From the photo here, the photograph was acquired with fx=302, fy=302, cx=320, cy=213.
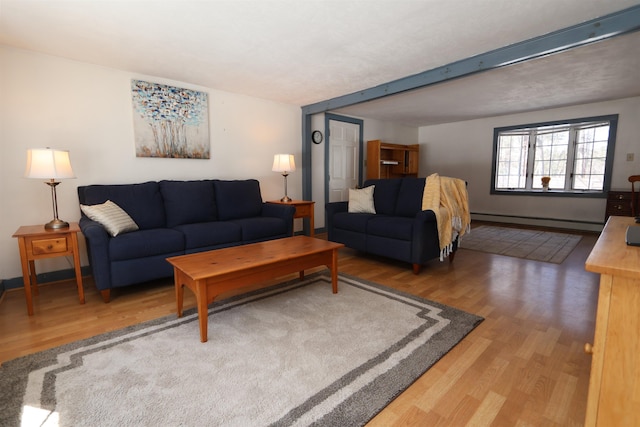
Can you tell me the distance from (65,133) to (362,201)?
10.5 ft

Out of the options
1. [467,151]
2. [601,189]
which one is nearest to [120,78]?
[467,151]

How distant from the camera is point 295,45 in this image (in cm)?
A: 257

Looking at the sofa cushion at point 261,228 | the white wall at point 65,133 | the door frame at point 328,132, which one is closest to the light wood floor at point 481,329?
the white wall at point 65,133

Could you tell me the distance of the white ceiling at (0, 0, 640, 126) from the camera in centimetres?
201

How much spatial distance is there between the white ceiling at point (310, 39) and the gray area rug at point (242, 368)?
2124 millimetres

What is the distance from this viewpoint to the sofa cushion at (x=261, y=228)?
3244 millimetres

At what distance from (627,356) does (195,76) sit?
3.88 metres

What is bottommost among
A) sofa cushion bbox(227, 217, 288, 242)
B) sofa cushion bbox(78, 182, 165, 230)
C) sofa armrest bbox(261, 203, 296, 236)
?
sofa cushion bbox(227, 217, 288, 242)

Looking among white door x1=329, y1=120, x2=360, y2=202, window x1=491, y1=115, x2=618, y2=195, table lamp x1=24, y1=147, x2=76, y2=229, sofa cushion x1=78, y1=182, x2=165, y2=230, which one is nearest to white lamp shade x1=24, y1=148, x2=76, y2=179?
table lamp x1=24, y1=147, x2=76, y2=229

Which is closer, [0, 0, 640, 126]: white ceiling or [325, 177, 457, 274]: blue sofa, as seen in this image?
[0, 0, 640, 126]: white ceiling

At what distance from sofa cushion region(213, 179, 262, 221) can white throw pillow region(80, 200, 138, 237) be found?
1026 mm

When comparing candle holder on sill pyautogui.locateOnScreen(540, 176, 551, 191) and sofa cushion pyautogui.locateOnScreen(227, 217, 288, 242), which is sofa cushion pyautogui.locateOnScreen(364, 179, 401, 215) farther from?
candle holder on sill pyautogui.locateOnScreen(540, 176, 551, 191)

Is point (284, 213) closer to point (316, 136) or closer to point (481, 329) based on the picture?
point (316, 136)

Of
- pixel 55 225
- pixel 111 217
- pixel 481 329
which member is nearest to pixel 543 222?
pixel 481 329
